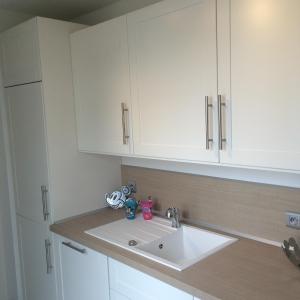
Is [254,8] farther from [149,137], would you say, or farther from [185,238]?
[185,238]

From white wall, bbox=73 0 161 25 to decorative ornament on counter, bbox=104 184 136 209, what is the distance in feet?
4.09

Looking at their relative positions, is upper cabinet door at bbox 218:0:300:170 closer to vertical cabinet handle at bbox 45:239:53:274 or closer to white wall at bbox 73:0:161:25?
white wall at bbox 73:0:161:25

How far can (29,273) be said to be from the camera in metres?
2.60

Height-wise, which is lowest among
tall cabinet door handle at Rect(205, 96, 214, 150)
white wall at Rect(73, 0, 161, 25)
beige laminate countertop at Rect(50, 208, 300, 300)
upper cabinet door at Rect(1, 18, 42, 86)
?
beige laminate countertop at Rect(50, 208, 300, 300)

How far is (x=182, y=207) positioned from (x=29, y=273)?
129cm

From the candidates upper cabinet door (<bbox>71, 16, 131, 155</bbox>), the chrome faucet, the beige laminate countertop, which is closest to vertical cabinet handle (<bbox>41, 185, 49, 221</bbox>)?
upper cabinet door (<bbox>71, 16, 131, 155</bbox>)

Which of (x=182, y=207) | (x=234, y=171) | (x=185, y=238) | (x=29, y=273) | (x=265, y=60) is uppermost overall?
(x=265, y=60)

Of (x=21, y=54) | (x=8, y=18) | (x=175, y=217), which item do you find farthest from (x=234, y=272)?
(x=8, y=18)

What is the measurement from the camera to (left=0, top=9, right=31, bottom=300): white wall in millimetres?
2596

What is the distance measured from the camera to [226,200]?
199cm

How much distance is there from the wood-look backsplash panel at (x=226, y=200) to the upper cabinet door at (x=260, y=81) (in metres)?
0.38

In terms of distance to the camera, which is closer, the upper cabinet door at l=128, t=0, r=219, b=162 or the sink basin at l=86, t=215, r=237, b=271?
the upper cabinet door at l=128, t=0, r=219, b=162

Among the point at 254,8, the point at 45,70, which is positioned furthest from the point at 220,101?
the point at 45,70

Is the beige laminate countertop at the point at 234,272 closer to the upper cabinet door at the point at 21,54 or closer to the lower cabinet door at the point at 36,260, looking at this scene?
the lower cabinet door at the point at 36,260
